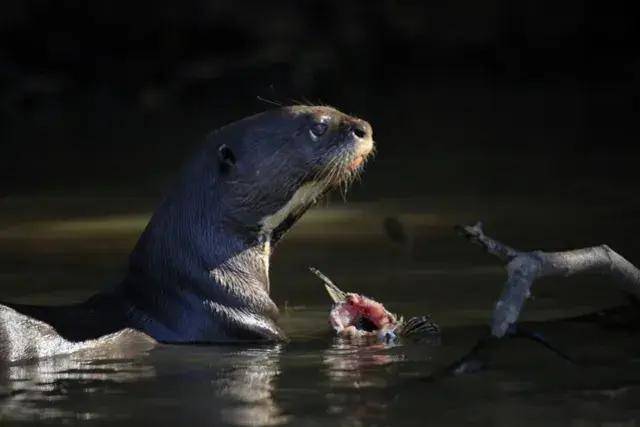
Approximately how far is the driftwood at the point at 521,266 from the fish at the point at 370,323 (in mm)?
721

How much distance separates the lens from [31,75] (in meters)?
14.3

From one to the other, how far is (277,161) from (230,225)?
0.25 m

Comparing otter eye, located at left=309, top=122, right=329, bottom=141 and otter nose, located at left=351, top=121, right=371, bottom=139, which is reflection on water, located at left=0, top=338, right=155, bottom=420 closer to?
otter eye, located at left=309, top=122, right=329, bottom=141

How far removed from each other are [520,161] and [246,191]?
5199 millimetres

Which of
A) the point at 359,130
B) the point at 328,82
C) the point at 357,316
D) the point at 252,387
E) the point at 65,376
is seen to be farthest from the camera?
the point at 328,82

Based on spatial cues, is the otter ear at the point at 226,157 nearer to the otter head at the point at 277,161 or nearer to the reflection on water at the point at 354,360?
the otter head at the point at 277,161

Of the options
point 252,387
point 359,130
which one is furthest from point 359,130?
point 252,387

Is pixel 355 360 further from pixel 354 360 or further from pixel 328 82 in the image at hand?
pixel 328 82

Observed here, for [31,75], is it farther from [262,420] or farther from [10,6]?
[262,420]

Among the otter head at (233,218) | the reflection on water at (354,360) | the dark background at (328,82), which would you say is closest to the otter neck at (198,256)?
the otter head at (233,218)

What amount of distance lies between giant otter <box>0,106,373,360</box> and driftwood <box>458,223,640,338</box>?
921 millimetres

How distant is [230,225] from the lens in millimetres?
6801

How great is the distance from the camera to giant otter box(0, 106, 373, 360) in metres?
6.70

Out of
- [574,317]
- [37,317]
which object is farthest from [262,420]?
[574,317]
